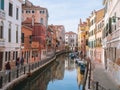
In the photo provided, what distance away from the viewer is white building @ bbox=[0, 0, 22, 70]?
25558 millimetres

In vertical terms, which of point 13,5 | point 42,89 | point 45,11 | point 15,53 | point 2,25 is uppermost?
point 45,11

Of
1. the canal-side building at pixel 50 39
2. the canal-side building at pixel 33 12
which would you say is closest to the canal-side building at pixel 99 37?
the canal-side building at pixel 50 39

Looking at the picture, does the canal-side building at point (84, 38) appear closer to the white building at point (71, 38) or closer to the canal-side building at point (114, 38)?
the canal-side building at point (114, 38)

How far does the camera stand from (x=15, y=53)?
1224 inches

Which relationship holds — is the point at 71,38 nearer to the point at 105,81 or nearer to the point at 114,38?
the point at 114,38

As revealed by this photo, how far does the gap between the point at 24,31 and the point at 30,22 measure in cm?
1363

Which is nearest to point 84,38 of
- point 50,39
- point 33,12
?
point 50,39

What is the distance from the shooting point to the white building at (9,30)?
25558mm

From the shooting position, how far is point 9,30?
28.4m

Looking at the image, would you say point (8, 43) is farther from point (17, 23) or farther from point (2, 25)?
point (17, 23)

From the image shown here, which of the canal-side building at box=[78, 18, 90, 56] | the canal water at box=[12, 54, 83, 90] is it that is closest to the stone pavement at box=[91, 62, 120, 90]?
the canal water at box=[12, 54, 83, 90]

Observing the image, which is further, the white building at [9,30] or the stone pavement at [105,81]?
the white building at [9,30]

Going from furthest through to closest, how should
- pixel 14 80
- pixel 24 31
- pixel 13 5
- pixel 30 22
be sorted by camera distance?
pixel 30 22, pixel 24 31, pixel 13 5, pixel 14 80

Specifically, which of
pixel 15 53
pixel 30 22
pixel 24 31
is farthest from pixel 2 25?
pixel 30 22
